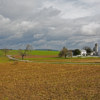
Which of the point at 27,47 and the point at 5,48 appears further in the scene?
the point at 5,48

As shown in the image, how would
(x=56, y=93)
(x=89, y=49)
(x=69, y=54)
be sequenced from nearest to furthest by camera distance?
(x=56, y=93)
(x=69, y=54)
(x=89, y=49)

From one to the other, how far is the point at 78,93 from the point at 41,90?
3.61 metres

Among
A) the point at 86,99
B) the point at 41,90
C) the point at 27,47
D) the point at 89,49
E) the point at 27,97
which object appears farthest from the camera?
the point at 89,49

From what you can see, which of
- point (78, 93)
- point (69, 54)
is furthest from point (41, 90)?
point (69, 54)

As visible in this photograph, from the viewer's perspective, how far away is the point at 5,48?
12706 cm

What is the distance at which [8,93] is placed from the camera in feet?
42.0

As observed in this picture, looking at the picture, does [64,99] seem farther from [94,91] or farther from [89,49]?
[89,49]

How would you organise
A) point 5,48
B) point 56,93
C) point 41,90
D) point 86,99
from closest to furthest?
point 86,99, point 56,93, point 41,90, point 5,48

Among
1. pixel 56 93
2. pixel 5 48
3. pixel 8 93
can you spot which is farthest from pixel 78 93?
pixel 5 48

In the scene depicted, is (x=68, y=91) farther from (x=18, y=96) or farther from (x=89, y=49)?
(x=89, y=49)

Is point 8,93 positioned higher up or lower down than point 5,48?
lower down

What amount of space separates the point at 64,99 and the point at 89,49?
14678cm

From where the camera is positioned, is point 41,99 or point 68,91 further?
point 68,91

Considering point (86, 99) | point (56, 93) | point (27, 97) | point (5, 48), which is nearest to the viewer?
point (86, 99)
